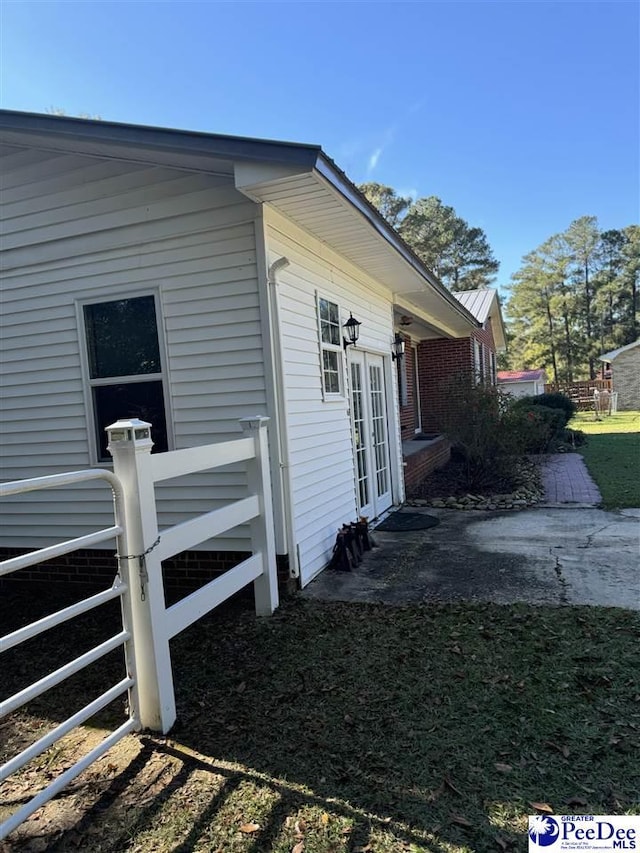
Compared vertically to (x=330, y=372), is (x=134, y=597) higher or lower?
lower

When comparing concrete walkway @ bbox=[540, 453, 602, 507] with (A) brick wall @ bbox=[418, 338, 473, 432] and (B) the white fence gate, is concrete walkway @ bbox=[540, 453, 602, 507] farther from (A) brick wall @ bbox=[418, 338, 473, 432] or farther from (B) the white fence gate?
(B) the white fence gate

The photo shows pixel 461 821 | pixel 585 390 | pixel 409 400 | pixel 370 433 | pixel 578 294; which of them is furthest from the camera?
pixel 578 294

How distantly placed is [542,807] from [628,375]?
112 ft

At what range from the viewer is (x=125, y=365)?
4.75 meters

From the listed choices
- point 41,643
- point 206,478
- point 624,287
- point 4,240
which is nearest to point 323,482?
point 206,478

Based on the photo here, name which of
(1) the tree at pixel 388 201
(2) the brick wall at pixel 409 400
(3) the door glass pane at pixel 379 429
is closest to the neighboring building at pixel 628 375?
(1) the tree at pixel 388 201

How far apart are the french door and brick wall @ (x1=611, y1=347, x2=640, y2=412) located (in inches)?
1115

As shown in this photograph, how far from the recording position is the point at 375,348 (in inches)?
284

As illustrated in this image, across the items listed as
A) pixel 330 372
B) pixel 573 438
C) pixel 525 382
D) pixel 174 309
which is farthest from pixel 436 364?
pixel 525 382

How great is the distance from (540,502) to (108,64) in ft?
46.8

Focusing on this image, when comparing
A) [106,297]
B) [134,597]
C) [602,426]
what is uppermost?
[106,297]

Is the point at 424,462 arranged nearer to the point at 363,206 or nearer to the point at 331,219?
the point at 331,219

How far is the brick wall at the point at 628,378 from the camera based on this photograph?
3081 cm

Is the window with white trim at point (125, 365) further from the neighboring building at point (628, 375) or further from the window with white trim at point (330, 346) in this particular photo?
the neighboring building at point (628, 375)
